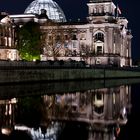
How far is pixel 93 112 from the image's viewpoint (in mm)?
40719

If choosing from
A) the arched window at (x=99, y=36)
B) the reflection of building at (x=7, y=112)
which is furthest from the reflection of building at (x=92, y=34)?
the reflection of building at (x=7, y=112)

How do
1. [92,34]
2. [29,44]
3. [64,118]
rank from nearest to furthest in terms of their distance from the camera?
1. [64,118]
2. [29,44]
3. [92,34]

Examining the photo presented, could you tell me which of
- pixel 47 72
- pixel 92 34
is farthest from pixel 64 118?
pixel 92 34

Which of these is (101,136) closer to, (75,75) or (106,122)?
(106,122)

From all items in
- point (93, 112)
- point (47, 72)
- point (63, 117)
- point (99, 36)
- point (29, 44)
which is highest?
point (99, 36)

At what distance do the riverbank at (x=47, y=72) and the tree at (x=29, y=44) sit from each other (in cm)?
1794

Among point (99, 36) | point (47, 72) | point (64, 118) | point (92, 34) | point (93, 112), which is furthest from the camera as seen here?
point (99, 36)

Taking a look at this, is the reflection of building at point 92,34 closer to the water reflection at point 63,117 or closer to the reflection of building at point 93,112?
the reflection of building at point 93,112

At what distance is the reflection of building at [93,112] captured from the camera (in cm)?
3069

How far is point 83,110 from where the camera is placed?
41.8 m

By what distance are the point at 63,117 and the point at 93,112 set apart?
502cm

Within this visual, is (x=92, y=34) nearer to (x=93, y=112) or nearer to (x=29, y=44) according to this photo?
(x=29, y=44)

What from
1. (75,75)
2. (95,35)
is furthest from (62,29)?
(75,75)

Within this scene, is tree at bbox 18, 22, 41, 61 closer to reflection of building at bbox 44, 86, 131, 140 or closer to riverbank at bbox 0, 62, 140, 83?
riverbank at bbox 0, 62, 140, 83
